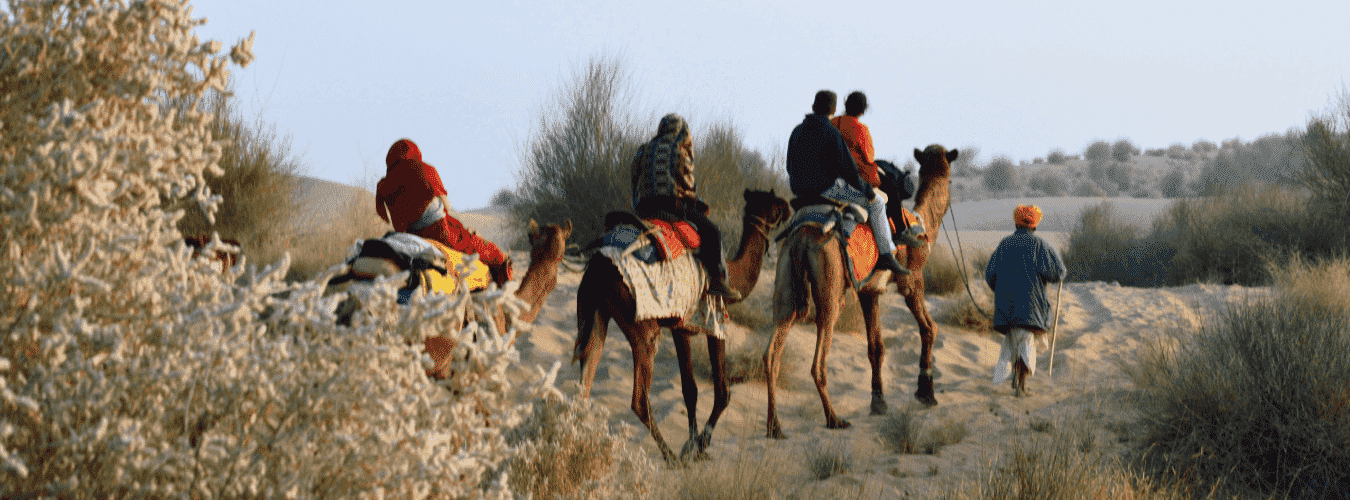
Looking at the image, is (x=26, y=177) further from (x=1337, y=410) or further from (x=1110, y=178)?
(x=1110, y=178)

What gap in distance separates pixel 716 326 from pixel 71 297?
446 cm

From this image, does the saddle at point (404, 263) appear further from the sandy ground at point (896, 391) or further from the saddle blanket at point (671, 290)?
the saddle blanket at point (671, 290)

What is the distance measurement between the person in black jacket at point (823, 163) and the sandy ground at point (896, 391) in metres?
1.73

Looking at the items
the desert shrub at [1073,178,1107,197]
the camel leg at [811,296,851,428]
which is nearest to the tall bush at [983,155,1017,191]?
the desert shrub at [1073,178,1107,197]

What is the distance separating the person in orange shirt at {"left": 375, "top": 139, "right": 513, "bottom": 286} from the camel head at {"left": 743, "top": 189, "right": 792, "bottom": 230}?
2.16 m

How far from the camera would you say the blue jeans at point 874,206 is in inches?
254

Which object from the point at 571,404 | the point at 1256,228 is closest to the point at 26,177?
the point at 571,404

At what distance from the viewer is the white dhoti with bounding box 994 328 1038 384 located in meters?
7.66

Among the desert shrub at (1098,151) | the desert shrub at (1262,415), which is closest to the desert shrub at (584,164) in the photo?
the desert shrub at (1262,415)

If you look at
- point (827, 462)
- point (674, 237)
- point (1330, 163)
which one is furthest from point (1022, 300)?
point (1330, 163)

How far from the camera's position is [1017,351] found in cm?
771

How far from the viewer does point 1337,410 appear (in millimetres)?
4781

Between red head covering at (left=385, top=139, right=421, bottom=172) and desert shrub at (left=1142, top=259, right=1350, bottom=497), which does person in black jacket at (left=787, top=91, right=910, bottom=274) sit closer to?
desert shrub at (left=1142, top=259, right=1350, bottom=497)

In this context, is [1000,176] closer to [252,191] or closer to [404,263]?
[252,191]
